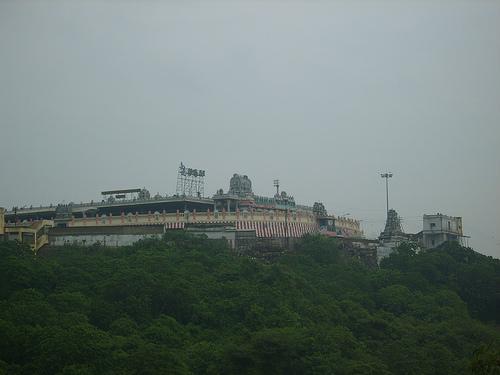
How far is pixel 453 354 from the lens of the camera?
151 feet

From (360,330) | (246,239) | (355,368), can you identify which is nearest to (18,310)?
(355,368)

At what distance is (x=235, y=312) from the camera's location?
49.4 m

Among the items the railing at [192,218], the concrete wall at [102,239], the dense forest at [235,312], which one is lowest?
the dense forest at [235,312]

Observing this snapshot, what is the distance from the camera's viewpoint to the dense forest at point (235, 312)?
37.8 metres

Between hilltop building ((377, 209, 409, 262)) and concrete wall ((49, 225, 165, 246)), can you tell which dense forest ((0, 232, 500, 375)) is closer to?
concrete wall ((49, 225, 165, 246))

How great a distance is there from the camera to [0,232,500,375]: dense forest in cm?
3784

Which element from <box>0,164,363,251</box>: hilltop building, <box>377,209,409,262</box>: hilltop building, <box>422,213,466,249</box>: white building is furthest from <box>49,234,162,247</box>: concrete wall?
<box>422,213,466,249</box>: white building

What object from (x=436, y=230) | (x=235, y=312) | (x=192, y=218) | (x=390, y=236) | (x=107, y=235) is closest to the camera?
(x=235, y=312)

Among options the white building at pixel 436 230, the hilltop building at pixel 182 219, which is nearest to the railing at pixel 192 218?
the hilltop building at pixel 182 219

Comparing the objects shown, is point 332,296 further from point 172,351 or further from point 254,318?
point 172,351

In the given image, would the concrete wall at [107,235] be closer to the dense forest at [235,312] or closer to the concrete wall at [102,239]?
the concrete wall at [102,239]

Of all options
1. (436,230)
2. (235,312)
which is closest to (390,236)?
(436,230)

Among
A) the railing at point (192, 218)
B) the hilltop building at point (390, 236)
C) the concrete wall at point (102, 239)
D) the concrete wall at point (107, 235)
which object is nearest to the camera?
the concrete wall at point (102, 239)

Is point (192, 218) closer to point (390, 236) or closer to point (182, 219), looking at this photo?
point (182, 219)
